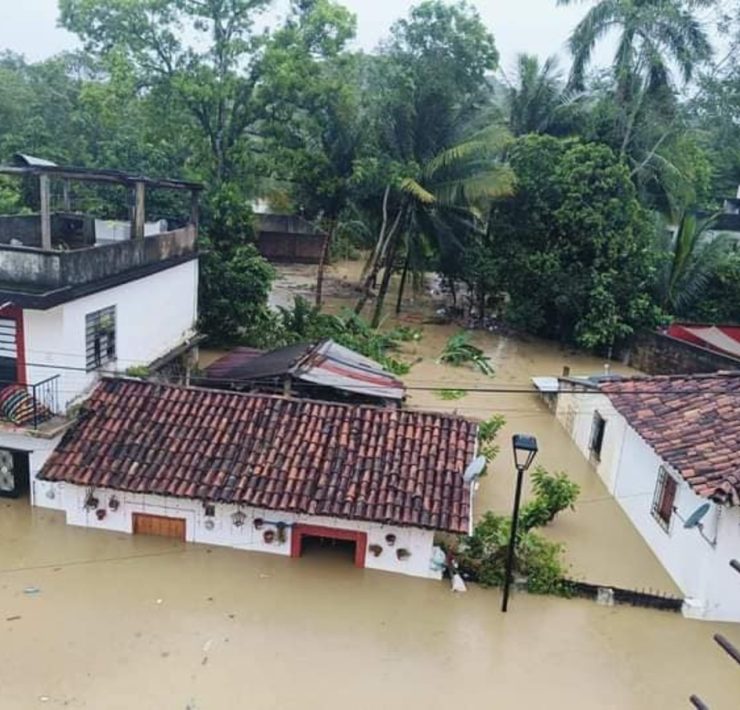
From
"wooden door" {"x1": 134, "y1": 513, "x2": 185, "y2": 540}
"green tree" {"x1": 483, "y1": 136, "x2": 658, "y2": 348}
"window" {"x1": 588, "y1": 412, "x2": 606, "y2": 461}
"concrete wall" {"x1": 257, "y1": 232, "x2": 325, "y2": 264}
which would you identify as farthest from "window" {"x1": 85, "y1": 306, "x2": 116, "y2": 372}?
"concrete wall" {"x1": 257, "y1": 232, "x2": 325, "y2": 264}

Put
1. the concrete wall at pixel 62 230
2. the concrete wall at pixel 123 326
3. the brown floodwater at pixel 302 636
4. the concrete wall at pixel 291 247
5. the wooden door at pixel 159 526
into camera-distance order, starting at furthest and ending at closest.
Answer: the concrete wall at pixel 291 247
the concrete wall at pixel 62 230
the concrete wall at pixel 123 326
the wooden door at pixel 159 526
the brown floodwater at pixel 302 636

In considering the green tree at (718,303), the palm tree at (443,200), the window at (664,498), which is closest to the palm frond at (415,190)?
the palm tree at (443,200)

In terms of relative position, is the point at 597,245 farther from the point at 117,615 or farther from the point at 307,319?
the point at 117,615

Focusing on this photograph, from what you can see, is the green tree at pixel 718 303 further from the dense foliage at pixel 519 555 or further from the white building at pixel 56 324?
the white building at pixel 56 324

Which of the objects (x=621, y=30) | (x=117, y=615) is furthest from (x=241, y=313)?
(x=621, y=30)

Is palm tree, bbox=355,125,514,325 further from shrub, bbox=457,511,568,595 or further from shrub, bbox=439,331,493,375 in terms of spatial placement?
shrub, bbox=457,511,568,595

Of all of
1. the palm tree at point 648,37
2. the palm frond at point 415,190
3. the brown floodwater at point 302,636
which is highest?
the palm tree at point 648,37

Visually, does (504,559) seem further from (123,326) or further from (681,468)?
(123,326)
